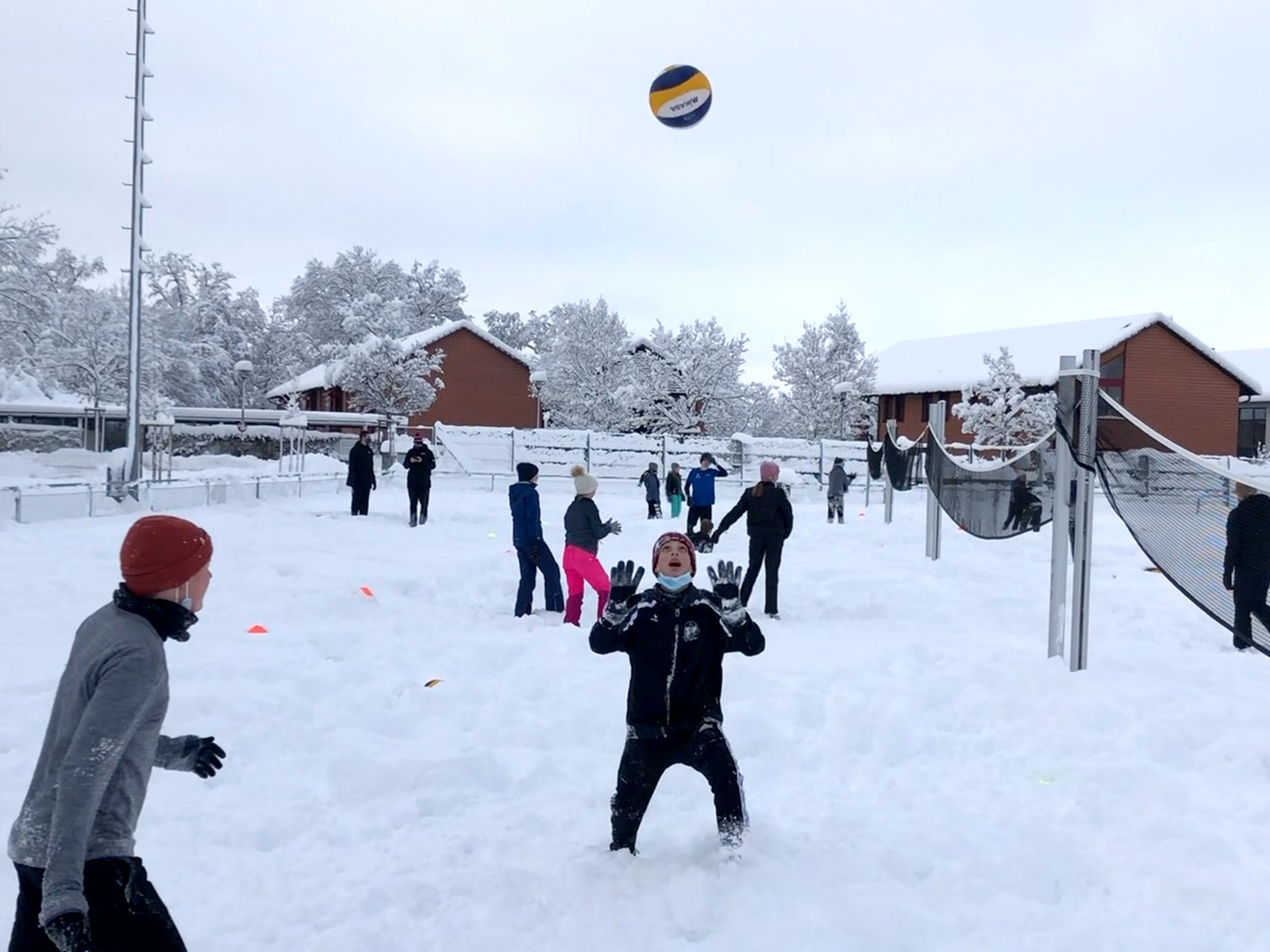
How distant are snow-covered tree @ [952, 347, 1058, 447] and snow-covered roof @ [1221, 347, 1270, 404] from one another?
67.1 feet

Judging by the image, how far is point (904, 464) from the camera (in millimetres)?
19391

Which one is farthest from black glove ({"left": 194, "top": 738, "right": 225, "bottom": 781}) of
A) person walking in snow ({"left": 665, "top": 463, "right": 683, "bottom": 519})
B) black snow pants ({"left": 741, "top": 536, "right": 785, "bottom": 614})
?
person walking in snow ({"left": 665, "top": 463, "right": 683, "bottom": 519})

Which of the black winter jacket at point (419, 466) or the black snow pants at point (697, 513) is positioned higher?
the black winter jacket at point (419, 466)

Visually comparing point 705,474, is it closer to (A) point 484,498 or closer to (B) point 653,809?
(A) point 484,498

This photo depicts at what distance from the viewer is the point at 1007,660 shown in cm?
841

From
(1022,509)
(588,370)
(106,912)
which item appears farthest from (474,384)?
(106,912)

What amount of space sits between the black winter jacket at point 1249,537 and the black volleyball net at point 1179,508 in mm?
146

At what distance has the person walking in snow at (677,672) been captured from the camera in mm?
4594

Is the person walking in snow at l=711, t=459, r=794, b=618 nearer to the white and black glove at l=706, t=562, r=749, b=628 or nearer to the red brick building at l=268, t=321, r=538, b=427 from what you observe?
the white and black glove at l=706, t=562, r=749, b=628

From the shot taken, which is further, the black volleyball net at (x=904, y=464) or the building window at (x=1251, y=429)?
the building window at (x=1251, y=429)

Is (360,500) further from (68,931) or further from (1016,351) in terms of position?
(1016,351)

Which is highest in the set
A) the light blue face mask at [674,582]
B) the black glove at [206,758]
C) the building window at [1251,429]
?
the building window at [1251,429]

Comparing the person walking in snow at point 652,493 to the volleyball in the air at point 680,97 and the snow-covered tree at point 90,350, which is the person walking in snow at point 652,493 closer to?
the volleyball in the air at point 680,97

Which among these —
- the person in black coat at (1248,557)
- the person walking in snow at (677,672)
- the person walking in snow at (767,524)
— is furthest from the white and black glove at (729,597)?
the person walking in snow at (767,524)
